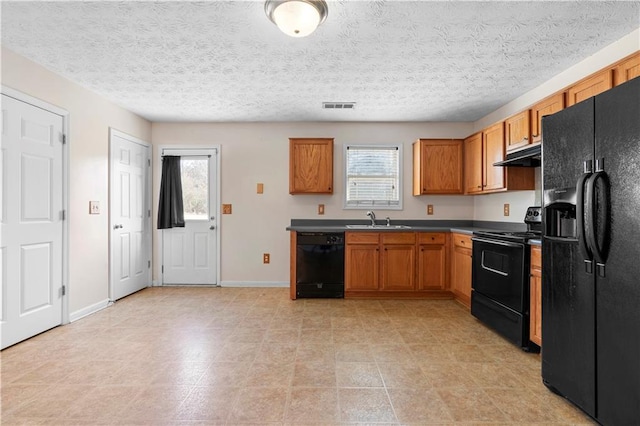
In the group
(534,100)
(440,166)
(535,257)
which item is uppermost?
(534,100)

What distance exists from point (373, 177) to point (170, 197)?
2.90m

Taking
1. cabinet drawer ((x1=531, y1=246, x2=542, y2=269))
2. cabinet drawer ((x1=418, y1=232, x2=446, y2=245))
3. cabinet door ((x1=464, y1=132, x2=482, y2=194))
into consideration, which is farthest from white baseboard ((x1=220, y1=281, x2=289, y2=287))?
cabinet drawer ((x1=531, y1=246, x2=542, y2=269))

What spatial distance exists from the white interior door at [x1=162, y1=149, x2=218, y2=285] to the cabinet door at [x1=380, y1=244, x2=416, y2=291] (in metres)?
2.41

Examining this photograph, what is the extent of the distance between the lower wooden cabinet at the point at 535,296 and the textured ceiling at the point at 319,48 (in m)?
1.61

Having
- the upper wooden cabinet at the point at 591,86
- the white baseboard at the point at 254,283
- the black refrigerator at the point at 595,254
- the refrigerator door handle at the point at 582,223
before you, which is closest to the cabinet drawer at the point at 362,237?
the white baseboard at the point at 254,283

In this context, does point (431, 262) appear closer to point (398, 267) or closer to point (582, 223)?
point (398, 267)

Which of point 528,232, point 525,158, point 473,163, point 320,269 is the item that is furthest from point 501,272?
point 320,269

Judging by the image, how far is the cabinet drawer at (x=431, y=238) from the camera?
398 cm

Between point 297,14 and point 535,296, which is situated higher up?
point 297,14

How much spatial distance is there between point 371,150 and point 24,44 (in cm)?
372

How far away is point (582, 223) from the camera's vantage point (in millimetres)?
1644

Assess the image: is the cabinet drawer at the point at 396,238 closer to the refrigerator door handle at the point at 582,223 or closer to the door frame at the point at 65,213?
the refrigerator door handle at the point at 582,223

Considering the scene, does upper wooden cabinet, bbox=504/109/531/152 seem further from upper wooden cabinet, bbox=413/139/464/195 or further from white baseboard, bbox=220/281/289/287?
white baseboard, bbox=220/281/289/287

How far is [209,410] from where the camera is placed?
1755 millimetres
